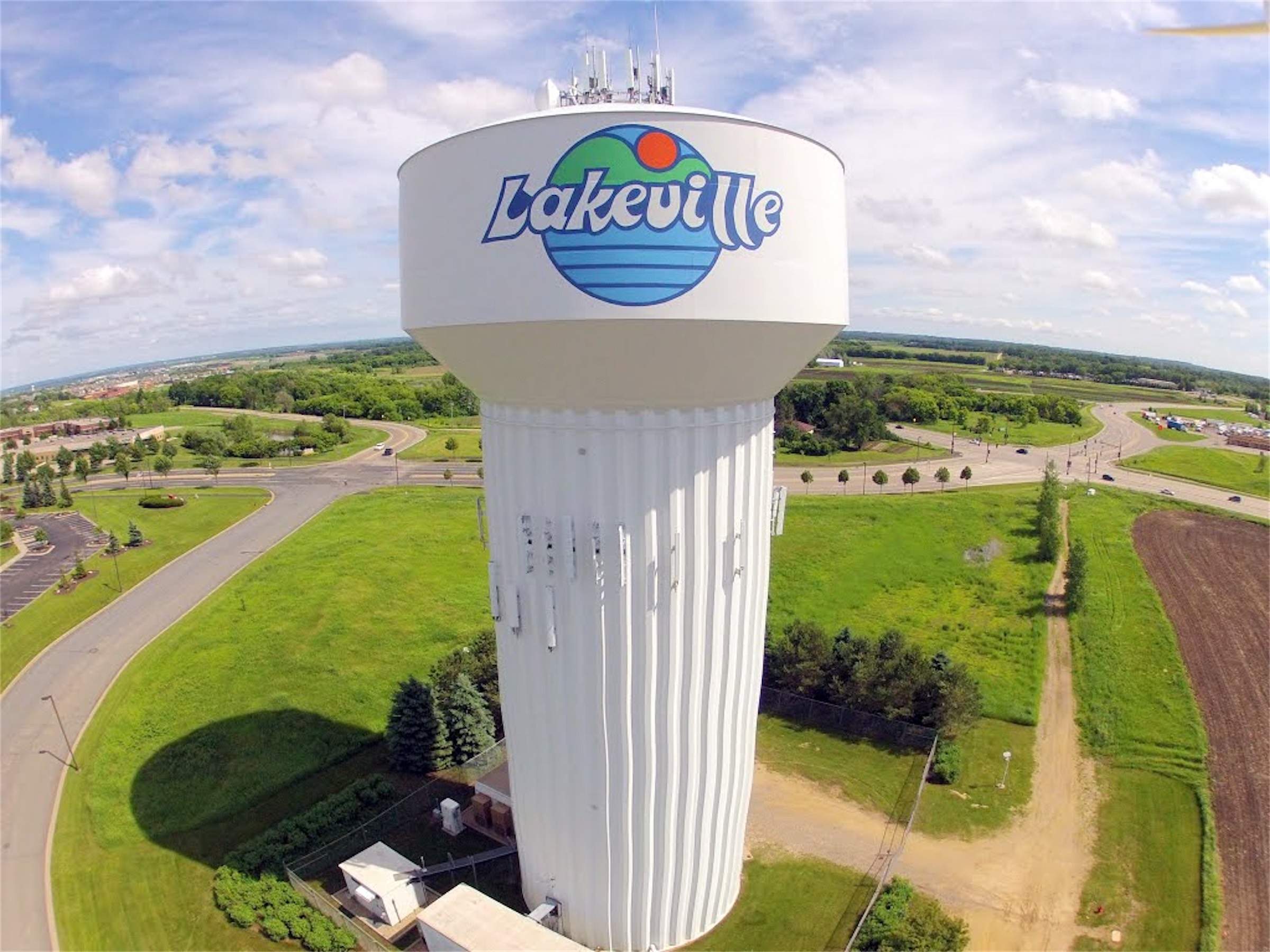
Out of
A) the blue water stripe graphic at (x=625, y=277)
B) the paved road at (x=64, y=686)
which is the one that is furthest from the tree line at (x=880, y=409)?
the blue water stripe graphic at (x=625, y=277)

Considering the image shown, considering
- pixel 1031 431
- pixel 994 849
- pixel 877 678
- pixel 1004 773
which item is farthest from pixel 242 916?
pixel 1031 431

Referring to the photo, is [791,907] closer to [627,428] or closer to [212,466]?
[627,428]

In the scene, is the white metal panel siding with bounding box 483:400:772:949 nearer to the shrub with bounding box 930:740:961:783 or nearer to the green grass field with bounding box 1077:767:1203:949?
the shrub with bounding box 930:740:961:783

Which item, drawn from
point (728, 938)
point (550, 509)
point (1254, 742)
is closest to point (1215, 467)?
point (1254, 742)

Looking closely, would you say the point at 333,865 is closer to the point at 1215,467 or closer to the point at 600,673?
the point at 600,673

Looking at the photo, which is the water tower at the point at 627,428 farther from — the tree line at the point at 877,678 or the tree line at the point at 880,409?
the tree line at the point at 880,409

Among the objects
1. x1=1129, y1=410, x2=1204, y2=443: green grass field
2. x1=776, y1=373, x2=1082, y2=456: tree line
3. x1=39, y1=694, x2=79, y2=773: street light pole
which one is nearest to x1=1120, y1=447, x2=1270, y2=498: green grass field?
x1=1129, y1=410, x2=1204, y2=443: green grass field
